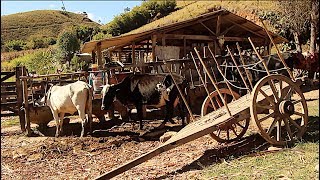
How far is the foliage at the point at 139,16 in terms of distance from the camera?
4231cm

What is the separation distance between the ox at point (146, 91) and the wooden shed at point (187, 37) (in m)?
2.38

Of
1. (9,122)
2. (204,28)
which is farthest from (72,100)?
(204,28)

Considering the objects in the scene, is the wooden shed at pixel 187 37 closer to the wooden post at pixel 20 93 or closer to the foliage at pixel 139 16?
the wooden post at pixel 20 93

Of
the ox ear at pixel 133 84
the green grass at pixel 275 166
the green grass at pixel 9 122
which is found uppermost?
the ox ear at pixel 133 84

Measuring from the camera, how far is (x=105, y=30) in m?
40.9

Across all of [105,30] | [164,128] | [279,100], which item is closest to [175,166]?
[279,100]

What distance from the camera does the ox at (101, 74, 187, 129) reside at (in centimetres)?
937

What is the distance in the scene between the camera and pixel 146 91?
9.47 m

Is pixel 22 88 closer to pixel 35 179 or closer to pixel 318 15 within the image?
pixel 35 179

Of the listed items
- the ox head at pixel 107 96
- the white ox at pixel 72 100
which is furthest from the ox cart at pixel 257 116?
the white ox at pixel 72 100

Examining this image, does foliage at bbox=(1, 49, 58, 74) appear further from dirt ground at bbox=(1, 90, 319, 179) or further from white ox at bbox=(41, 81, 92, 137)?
dirt ground at bbox=(1, 90, 319, 179)

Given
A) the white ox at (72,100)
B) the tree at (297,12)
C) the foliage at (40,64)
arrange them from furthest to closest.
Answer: the foliage at (40,64) < the tree at (297,12) < the white ox at (72,100)

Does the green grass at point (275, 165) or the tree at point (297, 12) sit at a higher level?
the tree at point (297, 12)

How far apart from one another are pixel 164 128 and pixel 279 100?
3814mm
